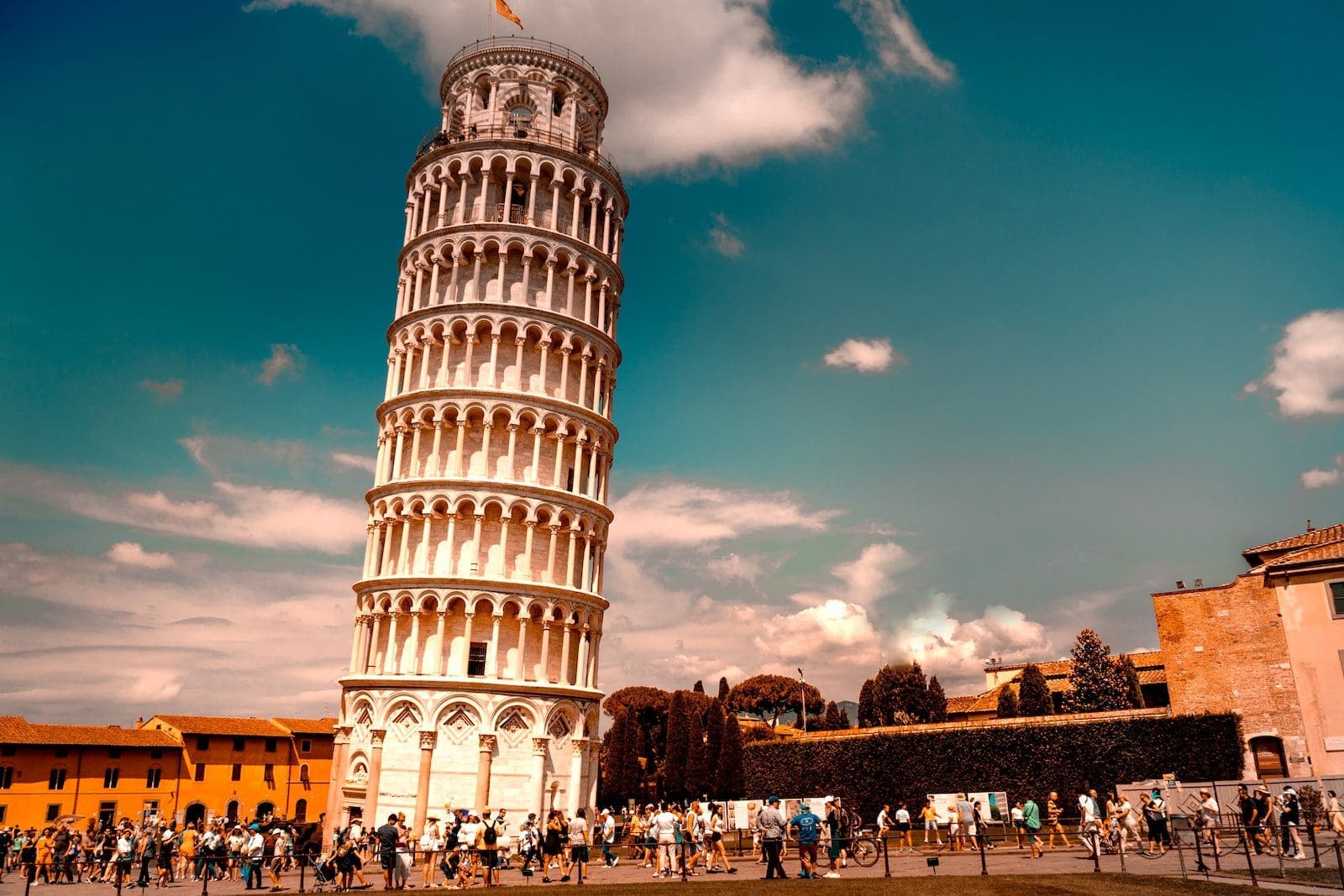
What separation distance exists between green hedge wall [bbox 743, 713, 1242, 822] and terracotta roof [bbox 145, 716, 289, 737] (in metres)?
49.5

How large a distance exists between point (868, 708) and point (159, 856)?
5479 centimetres

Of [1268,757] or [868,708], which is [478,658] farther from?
[868,708]

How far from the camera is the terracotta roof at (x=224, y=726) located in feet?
246

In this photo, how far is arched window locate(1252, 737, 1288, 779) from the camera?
1425 inches

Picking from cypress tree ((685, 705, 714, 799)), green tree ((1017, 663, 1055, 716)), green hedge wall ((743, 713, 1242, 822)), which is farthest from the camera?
cypress tree ((685, 705, 714, 799))

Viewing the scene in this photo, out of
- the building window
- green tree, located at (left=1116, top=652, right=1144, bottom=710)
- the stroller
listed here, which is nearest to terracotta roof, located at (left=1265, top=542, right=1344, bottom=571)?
green tree, located at (left=1116, top=652, right=1144, bottom=710)

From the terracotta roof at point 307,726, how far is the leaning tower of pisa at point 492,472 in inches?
1750

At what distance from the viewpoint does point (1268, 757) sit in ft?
120

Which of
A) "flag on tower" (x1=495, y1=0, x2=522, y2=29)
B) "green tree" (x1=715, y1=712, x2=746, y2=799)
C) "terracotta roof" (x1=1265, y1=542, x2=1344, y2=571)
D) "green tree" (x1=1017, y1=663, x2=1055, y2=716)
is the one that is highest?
"flag on tower" (x1=495, y1=0, x2=522, y2=29)

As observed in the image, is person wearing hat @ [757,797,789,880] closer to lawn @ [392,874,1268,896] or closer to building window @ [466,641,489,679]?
lawn @ [392,874,1268,896]

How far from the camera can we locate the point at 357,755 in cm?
3981

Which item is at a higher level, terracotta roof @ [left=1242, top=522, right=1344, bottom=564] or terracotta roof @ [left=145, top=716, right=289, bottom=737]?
terracotta roof @ [left=1242, top=522, right=1344, bottom=564]

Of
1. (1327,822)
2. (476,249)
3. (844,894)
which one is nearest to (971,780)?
(1327,822)

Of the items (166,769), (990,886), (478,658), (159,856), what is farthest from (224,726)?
(990,886)
